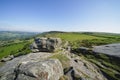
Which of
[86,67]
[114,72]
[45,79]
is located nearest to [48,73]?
[45,79]

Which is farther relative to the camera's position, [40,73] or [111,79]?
[111,79]

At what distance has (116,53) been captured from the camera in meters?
62.6

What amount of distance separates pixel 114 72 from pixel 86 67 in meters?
10.6

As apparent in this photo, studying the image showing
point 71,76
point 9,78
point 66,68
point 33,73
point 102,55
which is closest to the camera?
point 33,73

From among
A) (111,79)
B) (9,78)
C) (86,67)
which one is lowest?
(111,79)

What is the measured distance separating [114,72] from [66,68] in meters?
20.5

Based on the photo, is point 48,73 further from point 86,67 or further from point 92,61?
point 92,61

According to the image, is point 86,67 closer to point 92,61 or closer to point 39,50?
point 92,61

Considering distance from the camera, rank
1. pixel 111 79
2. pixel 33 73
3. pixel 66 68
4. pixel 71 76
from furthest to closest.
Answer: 1. pixel 111 79
2. pixel 66 68
3. pixel 71 76
4. pixel 33 73

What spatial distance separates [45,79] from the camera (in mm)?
27859

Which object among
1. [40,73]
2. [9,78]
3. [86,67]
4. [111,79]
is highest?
[40,73]

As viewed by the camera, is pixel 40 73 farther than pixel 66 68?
No

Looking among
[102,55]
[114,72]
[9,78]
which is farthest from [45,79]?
[102,55]

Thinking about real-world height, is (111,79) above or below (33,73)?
below
